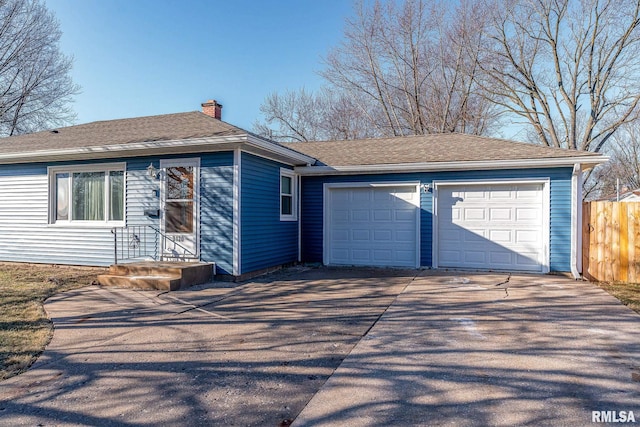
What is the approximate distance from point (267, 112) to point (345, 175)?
Answer: 16728 millimetres

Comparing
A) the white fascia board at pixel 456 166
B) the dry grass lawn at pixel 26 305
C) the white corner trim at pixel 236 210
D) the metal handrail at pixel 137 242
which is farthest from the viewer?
the metal handrail at pixel 137 242

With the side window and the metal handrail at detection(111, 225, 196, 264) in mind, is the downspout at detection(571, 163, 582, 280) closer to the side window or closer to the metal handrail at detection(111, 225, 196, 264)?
the side window

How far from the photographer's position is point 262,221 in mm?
9117

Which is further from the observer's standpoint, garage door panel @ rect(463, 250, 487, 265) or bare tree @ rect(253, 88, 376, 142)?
bare tree @ rect(253, 88, 376, 142)

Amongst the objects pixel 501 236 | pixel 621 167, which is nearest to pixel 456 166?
pixel 501 236

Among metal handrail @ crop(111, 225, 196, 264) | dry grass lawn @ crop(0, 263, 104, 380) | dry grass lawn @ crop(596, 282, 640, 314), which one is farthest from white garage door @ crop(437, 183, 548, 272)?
dry grass lawn @ crop(0, 263, 104, 380)

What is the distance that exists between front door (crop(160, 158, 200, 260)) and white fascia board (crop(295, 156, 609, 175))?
9.74ft

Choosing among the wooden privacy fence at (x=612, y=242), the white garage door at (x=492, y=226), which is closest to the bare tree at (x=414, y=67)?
the white garage door at (x=492, y=226)

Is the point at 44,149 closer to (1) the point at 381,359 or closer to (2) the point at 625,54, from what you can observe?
(1) the point at 381,359

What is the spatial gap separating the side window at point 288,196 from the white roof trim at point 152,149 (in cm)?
57

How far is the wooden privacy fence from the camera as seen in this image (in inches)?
328

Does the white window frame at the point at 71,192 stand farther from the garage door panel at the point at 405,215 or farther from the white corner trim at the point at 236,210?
the garage door panel at the point at 405,215

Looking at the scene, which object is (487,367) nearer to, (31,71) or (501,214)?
(501,214)

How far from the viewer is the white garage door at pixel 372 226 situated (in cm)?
1009
